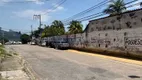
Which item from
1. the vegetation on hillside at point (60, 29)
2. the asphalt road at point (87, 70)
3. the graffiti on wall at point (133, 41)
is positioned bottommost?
the asphalt road at point (87, 70)

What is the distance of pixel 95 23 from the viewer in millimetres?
31375

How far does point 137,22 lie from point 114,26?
4.49 metres

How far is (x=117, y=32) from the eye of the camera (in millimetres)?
24812

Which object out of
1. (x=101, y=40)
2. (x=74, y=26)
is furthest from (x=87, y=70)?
(x=74, y=26)

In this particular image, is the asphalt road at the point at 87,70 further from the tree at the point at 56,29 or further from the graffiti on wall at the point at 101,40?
the tree at the point at 56,29

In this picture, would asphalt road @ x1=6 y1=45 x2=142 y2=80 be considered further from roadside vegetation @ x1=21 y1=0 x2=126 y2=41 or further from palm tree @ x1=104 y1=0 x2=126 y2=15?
palm tree @ x1=104 y1=0 x2=126 y2=15

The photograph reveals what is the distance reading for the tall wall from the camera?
Answer: 70.0 ft

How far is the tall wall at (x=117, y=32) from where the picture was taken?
2134cm

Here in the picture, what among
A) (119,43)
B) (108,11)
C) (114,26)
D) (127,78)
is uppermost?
(108,11)

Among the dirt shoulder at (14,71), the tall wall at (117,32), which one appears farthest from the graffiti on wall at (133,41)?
the dirt shoulder at (14,71)

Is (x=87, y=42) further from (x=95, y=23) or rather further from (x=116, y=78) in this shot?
(x=116, y=78)

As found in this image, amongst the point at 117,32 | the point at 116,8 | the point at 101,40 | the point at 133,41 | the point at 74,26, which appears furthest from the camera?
the point at 74,26

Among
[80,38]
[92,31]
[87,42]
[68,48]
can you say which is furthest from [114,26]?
[68,48]

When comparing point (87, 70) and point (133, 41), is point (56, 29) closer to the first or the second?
point (133, 41)
